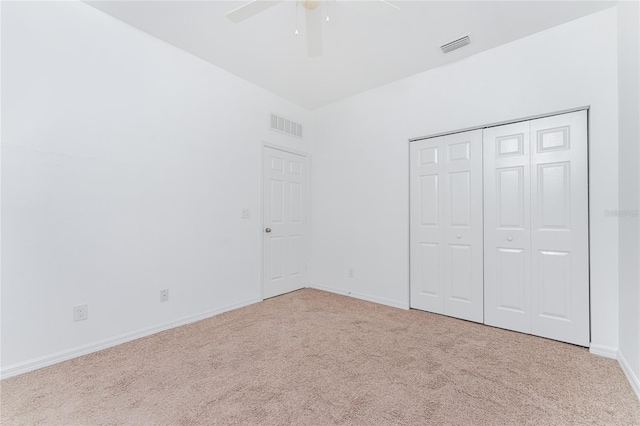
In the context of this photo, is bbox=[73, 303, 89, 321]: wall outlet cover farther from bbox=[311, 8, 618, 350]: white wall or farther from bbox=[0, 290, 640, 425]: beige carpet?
bbox=[311, 8, 618, 350]: white wall

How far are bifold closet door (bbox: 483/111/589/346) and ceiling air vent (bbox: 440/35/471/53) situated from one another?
0.89 metres

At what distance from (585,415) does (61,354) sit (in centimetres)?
349

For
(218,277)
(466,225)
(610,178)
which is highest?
(610,178)

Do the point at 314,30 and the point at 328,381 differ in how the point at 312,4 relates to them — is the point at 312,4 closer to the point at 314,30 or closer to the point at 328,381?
the point at 314,30

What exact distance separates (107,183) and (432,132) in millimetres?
3286

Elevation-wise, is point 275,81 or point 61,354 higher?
point 275,81

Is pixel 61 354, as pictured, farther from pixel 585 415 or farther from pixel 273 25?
pixel 585 415

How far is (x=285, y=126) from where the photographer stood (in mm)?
4062

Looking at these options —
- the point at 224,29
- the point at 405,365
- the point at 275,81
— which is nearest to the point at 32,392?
the point at 405,365

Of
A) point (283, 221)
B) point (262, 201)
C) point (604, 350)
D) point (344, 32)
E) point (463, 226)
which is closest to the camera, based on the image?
point (604, 350)

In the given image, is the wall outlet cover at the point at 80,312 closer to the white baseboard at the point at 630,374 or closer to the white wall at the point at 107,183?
the white wall at the point at 107,183

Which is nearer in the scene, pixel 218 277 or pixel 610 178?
pixel 610 178

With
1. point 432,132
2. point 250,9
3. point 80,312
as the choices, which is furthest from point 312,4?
point 80,312

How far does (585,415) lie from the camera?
1.56 metres
